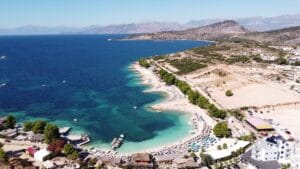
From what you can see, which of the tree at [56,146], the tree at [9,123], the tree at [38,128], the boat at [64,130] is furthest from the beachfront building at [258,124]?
the tree at [9,123]

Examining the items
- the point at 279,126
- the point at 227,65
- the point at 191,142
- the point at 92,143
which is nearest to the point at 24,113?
the point at 92,143

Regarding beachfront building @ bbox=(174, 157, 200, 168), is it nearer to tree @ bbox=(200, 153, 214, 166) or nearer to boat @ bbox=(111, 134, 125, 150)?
tree @ bbox=(200, 153, 214, 166)

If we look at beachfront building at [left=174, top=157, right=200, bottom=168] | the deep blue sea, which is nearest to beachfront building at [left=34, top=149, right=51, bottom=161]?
the deep blue sea

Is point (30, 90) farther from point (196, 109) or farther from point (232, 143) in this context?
point (232, 143)

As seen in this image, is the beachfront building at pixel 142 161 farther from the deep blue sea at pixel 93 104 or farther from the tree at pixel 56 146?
the tree at pixel 56 146

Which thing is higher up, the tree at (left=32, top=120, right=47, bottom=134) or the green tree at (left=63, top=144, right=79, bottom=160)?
the tree at (left=32, top=120, right=47, bottom=134)
